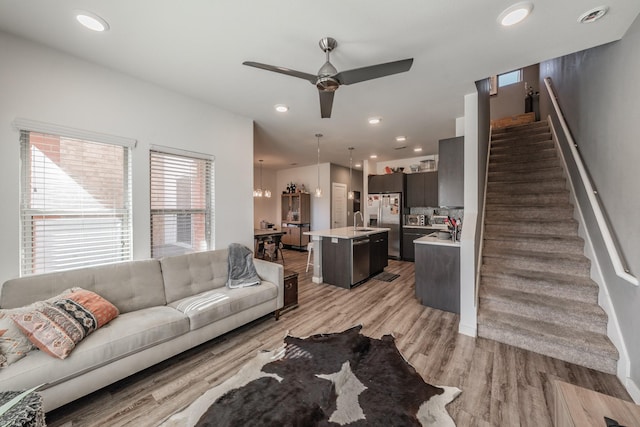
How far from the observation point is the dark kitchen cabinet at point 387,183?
631 cm

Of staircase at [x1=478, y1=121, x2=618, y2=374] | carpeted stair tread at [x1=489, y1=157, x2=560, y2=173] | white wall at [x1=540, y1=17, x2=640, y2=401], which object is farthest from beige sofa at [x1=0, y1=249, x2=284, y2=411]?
carpeted stair tread at [x1=489, y1=157, x2=560, y2=173]

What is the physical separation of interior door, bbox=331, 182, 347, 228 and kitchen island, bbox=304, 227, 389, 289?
2.85 meters

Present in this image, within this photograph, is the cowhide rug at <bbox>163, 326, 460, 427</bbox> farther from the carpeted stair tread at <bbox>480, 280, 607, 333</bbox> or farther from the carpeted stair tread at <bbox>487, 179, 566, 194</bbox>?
the carpeted stair tread at <bbox>487, 179, 566, 194</bbox>

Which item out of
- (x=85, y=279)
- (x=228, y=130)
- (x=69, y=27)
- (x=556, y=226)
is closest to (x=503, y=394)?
(x=556, y=226)

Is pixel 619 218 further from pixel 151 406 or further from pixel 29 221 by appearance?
pixel 29 221

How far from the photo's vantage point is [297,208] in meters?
7.84

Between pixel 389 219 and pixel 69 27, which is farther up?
pixel 69 27

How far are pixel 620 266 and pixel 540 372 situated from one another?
107 centimetres

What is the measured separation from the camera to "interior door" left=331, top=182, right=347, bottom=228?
24.9ft

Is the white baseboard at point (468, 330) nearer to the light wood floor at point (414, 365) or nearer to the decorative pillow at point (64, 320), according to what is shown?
the light wood floor at point (414, 365)

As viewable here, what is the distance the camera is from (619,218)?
207 centimetres

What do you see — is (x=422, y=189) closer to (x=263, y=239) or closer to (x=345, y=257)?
(x=345, y=257)

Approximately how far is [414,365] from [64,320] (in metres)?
2.74

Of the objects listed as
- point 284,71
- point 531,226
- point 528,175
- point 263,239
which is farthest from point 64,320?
point 528,175
